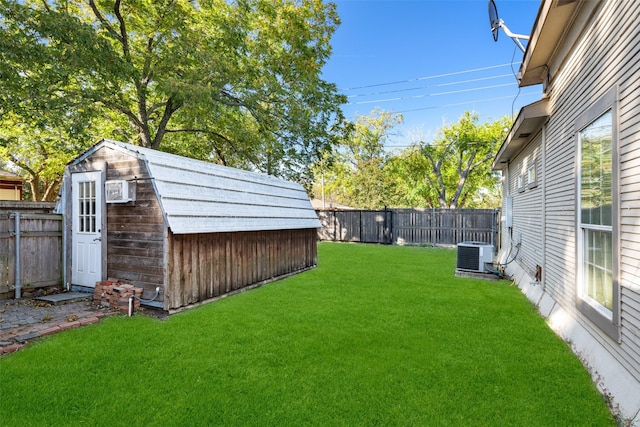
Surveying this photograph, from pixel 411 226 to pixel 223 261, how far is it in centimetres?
1028

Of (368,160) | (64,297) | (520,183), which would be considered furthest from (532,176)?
(368,160)

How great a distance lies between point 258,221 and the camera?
641 cm

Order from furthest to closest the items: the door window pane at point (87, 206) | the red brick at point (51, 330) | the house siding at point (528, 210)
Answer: the house siding at point (528, 210), the door window pane at point (87, 206), the red brick at point (51, 330)

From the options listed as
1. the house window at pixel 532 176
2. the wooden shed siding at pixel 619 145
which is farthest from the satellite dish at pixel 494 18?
the house window at pixel 532 176

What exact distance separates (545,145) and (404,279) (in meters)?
3.60

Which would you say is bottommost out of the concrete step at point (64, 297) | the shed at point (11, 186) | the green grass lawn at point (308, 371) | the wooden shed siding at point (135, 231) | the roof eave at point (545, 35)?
the green grass lawn at point (308, 371)

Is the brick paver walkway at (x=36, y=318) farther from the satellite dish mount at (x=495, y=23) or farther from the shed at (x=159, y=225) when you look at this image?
the satellite dish mount at (x=495, y=23)

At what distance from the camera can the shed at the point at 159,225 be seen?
4.65 metres

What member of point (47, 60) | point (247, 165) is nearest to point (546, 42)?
point (47, 60)

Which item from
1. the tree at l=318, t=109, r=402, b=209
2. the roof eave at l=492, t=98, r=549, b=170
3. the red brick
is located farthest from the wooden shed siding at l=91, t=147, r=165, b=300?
the tree at l=318, t=109, r=402, b=209

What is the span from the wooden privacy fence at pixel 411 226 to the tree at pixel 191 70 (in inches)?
131

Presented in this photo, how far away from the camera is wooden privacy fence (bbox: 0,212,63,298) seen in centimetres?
501

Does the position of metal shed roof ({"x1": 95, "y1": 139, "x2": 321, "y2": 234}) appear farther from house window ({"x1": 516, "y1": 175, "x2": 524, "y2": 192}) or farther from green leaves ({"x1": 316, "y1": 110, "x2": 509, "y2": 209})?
green leaves ({"x1": 316, "y1": 110, "x2": 509, "y2": 209})

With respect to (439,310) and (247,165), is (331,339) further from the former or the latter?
(247,165)
